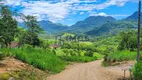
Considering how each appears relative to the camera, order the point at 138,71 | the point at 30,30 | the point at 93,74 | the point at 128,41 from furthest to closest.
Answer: the point at 128,41, the point at 30,30, the point at 93,74, the point at 138,71

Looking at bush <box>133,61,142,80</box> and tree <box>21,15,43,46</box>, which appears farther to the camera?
tree <box>21,15,43,46</box>

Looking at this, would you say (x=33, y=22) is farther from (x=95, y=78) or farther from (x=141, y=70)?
(x=141, y=70)

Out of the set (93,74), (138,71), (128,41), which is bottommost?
(128,41)

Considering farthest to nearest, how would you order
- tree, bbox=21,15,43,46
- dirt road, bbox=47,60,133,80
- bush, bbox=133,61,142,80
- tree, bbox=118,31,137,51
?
tree, bbox=118,31,137,51
tree, bbox=21,15,43,46
dirt road, bbox=47,60,133,80
bush, bbox=133,61,142,80

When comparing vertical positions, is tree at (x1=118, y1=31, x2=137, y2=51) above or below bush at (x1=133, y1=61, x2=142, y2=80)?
below

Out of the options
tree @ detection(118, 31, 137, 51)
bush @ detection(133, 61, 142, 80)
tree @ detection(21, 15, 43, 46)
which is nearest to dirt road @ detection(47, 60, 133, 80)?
bush @ detection(133, 61, 142, 80)

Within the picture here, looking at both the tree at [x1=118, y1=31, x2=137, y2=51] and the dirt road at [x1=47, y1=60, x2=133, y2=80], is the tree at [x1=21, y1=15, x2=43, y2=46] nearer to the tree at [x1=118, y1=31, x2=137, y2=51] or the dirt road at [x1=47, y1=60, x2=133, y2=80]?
the tree at [x1=118, y1=31, x2=137, y2=51]

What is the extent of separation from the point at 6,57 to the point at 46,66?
7277 millimetres

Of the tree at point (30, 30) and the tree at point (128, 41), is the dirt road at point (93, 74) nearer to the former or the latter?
the tree at point (30, 30)

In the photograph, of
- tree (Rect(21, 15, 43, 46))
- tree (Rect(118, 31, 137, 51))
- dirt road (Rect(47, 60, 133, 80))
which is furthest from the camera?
tree (Rect(118, 31, 137, 51))

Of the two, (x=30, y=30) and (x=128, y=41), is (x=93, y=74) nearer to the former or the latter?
(x=30, y=30)

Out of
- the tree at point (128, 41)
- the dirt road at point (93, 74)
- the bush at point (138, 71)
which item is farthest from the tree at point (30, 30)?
the bush at point (138, 71)

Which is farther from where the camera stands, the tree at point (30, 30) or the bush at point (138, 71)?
the tree at point (30, 30)

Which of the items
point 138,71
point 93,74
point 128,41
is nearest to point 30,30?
point 128,41
